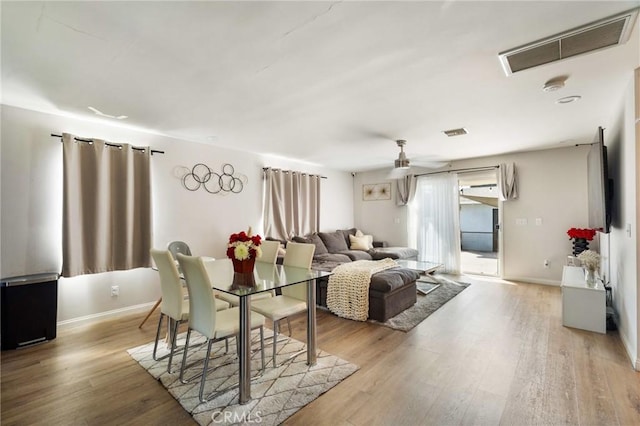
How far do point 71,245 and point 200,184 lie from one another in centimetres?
174

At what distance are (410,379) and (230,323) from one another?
144 centimetres

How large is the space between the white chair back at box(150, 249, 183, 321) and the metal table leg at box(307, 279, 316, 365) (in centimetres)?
102

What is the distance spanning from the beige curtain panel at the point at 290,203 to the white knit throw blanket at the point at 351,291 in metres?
1.94

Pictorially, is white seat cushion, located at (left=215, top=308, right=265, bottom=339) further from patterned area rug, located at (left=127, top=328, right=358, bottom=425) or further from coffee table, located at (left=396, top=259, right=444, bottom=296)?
coffee table, located at (left=396, top=259, right=444, bottom=296)

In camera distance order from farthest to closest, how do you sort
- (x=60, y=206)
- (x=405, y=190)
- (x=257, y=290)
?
(x=405, y=190)
(x=60, y=206)
(x=257, y=290)

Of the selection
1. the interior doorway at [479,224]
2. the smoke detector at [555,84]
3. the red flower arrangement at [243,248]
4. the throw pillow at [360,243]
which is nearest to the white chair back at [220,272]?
the red flower arrangement at [243,248]

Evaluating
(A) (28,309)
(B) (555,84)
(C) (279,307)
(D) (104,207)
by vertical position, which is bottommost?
(A) (28,309)

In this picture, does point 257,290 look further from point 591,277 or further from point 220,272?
point 591,277

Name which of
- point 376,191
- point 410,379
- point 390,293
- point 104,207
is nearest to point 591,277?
point 390,293

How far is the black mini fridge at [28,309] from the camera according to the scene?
107 inches

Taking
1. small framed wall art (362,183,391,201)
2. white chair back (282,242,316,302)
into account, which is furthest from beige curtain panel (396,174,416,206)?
white chair back (282,242,316,302)

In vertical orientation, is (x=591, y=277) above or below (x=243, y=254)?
below

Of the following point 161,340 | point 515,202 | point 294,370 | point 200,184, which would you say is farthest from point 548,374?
point 200,184

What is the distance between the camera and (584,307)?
306 cm
